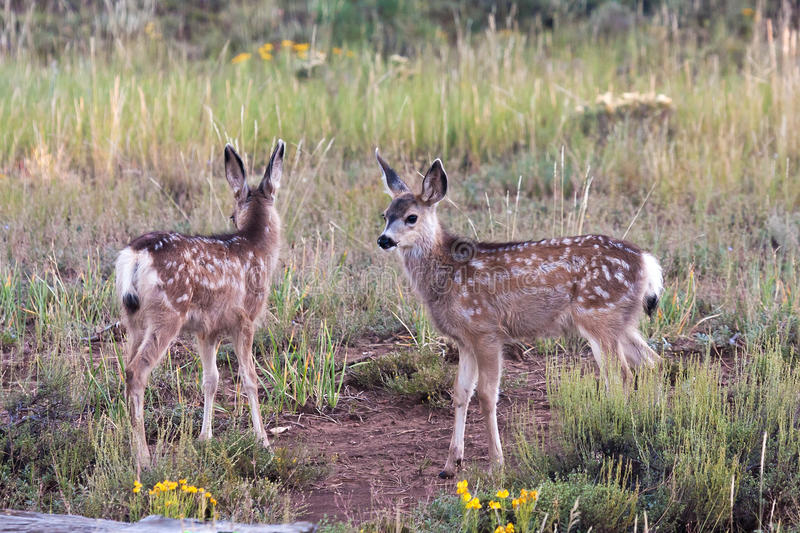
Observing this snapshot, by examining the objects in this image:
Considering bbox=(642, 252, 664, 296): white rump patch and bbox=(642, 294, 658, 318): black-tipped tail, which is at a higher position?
bbox=(642, 252, 664, 296): white rump patch

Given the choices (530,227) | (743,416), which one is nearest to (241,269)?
(743,416)

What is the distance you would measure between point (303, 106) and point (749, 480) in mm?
8953

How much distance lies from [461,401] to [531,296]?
2.68 ft

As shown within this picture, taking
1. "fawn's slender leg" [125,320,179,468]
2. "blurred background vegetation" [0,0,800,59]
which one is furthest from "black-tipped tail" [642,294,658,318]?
"blurred background vegetation" [0,0,800,59]

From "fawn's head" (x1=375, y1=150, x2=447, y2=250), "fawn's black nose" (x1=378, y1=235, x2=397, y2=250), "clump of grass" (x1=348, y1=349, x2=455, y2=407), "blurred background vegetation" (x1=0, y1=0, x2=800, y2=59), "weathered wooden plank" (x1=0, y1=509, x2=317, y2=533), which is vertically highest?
"blurred background vegetation" (x1=0, y1=0, x2=800, y2=59)

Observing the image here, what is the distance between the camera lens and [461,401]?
21.7 ft

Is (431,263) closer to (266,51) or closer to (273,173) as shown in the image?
(273,173)

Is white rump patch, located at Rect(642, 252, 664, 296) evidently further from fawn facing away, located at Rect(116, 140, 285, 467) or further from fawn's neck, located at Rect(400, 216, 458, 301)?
fawn facing away, located at Rect(116, 140, 285, 467)

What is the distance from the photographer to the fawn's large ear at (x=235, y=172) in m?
7.54

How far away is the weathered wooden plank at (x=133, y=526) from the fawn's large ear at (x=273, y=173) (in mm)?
3418

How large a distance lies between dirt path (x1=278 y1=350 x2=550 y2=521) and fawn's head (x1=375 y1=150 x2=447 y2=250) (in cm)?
126

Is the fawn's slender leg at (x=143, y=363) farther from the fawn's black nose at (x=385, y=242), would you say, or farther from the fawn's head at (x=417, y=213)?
the fawn's head at (x=417, y=213)

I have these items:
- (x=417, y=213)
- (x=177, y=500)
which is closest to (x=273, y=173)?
(x=417, y=213)

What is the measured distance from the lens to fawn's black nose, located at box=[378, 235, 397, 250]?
6.75 meters
